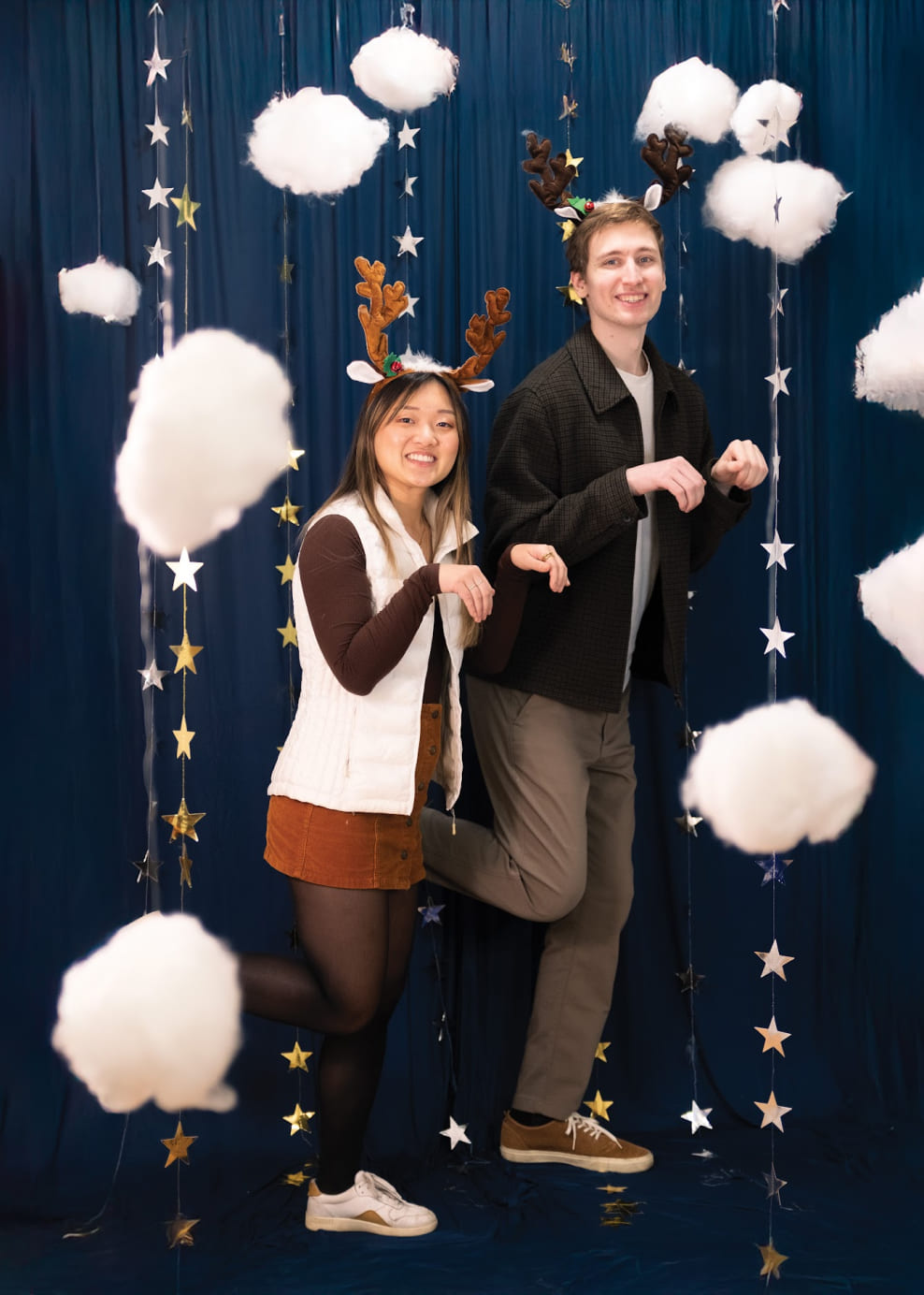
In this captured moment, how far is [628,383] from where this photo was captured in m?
2.30

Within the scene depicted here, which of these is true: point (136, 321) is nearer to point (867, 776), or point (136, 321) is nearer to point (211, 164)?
point (211, 164)

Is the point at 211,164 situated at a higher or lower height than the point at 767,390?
higher

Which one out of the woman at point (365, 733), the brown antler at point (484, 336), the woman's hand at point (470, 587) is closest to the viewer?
the woman's hand at point (470, 587)

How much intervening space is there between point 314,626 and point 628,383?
0.81 m

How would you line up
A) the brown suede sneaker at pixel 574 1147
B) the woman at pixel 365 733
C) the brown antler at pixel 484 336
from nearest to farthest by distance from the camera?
the woman at pixel 365 733 → the brown antler at pixel 484 336 → the brown suede sneaker at pixel 574 1147

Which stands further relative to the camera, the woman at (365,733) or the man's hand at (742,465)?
the man's hand at (742,465)

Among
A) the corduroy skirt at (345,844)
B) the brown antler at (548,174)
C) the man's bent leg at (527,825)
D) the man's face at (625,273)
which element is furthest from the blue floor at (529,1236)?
the brown antler at (548,174)

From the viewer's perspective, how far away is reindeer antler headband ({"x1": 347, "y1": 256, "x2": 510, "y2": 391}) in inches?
79.4

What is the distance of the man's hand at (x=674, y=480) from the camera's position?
2055mm

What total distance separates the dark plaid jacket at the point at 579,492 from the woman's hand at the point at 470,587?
303 millimetres

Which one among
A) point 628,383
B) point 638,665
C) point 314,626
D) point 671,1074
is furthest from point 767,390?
point 671,1074

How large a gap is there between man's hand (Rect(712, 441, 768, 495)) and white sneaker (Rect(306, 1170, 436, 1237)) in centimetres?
146

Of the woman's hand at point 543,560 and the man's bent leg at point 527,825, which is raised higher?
the woman's hand at point 543,560

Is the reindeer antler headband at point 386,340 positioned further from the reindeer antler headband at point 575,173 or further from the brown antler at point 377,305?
the reindeer antler headband at point 575,173
